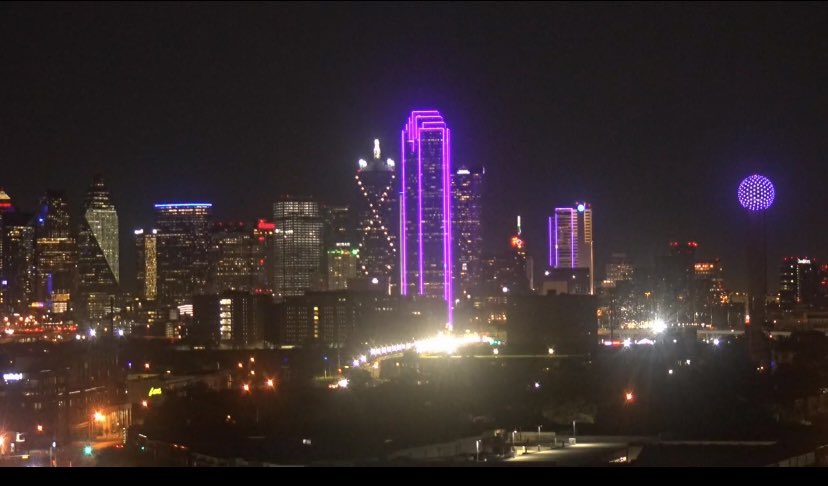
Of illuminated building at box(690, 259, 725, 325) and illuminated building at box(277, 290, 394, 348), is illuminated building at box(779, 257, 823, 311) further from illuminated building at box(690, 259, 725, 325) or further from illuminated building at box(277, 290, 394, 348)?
illuminated building at box(277, 290, 394, 348)

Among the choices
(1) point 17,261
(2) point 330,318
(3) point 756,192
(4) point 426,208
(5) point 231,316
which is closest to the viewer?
(3) point 756,192

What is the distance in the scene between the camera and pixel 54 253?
1396 inches

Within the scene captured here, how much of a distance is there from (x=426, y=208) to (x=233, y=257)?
7361 millimetres

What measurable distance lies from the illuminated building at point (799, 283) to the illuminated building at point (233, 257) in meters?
18.5

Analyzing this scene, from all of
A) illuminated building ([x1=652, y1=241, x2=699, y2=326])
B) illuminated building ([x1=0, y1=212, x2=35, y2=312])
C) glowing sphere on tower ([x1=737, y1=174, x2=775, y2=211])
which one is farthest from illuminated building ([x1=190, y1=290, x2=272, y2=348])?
glowing sphere on tower ([x1=737, y1=174, x2=775, y2=211])

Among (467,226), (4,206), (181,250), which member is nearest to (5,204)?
(4,206)

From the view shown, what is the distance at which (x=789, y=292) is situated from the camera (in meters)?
29.8

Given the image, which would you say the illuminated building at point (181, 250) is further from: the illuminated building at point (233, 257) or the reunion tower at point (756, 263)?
the reunion tower at point (756, 263)

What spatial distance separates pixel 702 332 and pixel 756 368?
12.7 m

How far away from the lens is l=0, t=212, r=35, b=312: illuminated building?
1262 inches

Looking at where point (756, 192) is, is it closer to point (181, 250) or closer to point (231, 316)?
point (231, 316)

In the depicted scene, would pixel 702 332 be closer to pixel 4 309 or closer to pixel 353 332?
pixel 353 332

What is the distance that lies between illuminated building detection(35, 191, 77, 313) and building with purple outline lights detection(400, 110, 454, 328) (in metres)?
11.2
